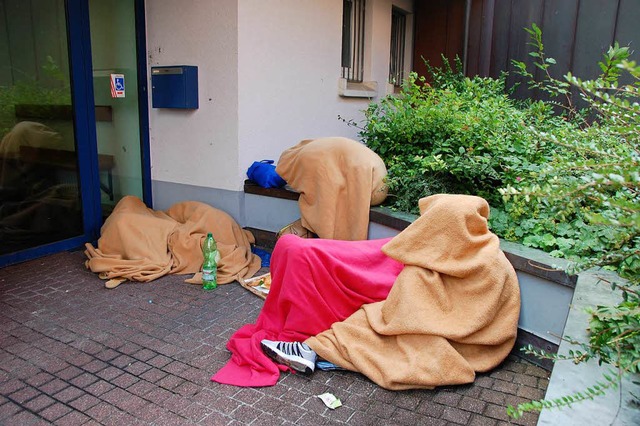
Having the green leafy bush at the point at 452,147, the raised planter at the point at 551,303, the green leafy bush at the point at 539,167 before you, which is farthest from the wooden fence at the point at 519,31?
the raised planter at the point at 551,303

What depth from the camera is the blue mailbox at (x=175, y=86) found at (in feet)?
18.5

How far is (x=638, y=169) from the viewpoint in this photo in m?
1.66

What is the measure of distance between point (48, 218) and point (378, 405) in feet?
12.9

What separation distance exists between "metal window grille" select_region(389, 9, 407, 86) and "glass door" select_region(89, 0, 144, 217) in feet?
15.6

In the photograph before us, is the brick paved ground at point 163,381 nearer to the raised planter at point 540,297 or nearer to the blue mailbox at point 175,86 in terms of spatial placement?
the raised planter at point 540,297

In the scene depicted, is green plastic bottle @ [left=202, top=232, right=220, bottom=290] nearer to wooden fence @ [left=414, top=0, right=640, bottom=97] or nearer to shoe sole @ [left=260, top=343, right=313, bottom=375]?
shoe sole @ [left=260, top=343, right=313, bottom=375]

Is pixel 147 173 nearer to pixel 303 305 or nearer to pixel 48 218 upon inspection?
pixel 48 218

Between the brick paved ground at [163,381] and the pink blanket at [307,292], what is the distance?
20cm

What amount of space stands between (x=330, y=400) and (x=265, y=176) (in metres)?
3.00

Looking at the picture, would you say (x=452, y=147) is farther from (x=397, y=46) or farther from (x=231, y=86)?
(x=397, y=46)

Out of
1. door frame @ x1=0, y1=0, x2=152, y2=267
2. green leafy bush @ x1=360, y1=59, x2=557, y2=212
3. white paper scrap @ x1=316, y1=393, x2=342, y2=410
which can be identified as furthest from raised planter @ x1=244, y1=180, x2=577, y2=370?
door frame @ x1=0, y1=0, x2=152, y2=267

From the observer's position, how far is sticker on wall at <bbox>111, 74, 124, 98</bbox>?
5631 mm

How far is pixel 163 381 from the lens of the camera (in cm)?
312

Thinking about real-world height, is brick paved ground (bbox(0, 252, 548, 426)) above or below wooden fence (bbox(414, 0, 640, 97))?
below
